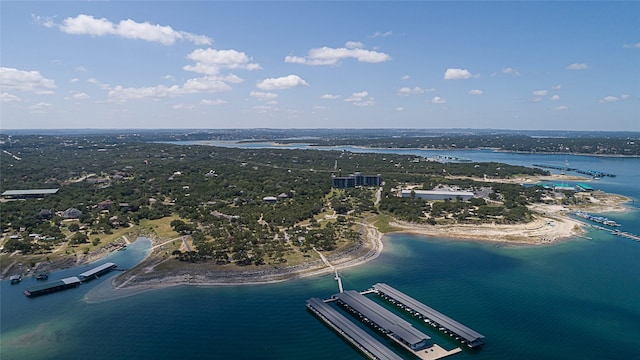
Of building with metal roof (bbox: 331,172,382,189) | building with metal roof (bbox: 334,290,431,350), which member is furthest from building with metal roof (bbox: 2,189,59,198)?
building with metal roof (bbox: 334,290,431,350)

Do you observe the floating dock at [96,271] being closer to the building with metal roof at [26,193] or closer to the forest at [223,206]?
the forest at [223,206]

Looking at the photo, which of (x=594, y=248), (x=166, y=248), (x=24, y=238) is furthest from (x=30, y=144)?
(x=594, y=248)

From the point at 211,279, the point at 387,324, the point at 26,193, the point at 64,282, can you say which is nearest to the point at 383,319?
the point at 387,324

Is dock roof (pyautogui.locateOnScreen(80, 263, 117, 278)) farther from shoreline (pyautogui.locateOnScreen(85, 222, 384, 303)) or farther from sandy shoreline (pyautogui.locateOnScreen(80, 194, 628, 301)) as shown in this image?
sandy shoreline (pyautogui.locateOnScreen(80, 194, 628, 301))

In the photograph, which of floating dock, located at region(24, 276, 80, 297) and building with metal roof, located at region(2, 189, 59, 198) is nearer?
floating dock, located at region(24, 276, 80, 297)

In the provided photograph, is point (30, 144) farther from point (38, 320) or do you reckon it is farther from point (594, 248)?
point (594, 248)

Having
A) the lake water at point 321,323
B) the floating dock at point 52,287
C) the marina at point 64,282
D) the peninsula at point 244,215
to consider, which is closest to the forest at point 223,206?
the peninsula at point 244,215
